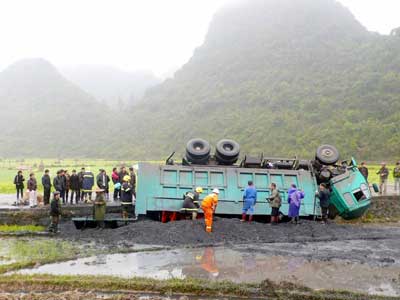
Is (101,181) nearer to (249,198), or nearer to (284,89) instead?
(249,198)

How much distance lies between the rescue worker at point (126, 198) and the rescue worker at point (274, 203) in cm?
484

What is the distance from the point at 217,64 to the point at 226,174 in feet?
312

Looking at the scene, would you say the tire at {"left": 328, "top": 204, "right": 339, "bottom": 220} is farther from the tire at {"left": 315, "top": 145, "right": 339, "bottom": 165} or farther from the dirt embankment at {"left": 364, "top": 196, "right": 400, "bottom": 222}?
the dirt embankment at {"left": 364, "top": 196, "right": 400, "bottom": 222}

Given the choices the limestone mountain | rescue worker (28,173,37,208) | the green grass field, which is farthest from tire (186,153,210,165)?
the limestone mountain

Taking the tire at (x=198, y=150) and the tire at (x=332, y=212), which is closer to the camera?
the tire at (x=332, y=212)

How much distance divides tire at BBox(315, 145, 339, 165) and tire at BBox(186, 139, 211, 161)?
4.17 m

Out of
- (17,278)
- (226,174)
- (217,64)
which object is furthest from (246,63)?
(17,278)

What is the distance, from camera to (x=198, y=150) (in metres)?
17.5

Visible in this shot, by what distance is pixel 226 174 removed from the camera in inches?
647

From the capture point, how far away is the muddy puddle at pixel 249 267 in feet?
32.1

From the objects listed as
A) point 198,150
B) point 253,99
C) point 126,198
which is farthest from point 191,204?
point 253,99

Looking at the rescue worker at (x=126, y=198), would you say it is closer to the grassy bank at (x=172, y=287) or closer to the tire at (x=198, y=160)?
the tire at (x=198, y=160)

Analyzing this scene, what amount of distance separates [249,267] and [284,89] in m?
67.3

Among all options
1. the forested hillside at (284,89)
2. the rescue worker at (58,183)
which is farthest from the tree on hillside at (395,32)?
the rescue worker at (58,183)
